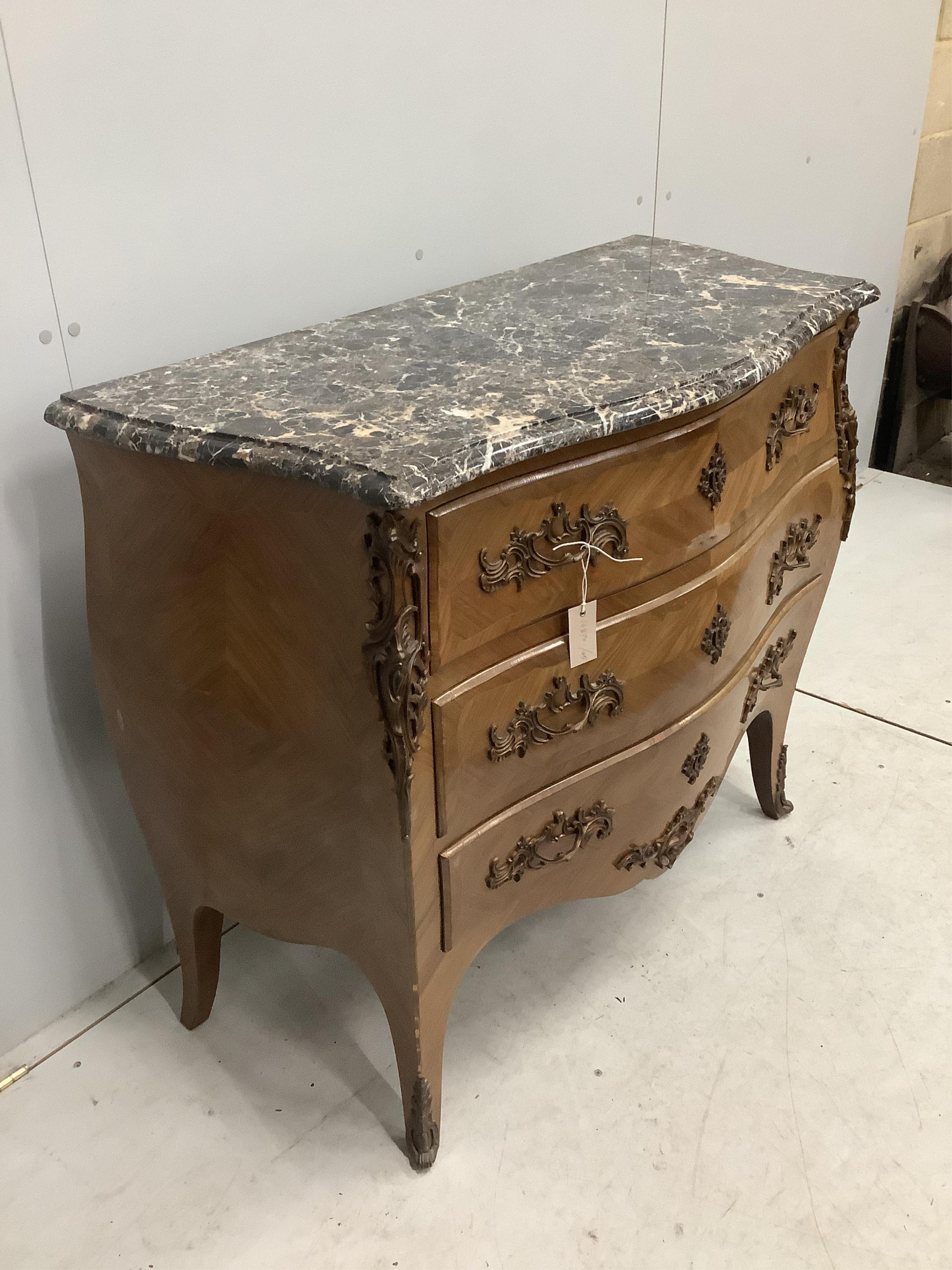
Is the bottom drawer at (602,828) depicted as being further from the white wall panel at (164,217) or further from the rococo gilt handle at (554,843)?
the white wall panel at (164,217)

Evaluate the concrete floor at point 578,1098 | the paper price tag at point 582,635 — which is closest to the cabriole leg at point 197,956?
the concrete floor at point 578,1098

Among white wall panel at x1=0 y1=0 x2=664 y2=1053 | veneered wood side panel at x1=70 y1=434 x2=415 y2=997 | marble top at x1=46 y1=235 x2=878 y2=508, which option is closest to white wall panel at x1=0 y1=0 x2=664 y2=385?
white wall panel at x1=0 y1=0 x2=664 y2=1053

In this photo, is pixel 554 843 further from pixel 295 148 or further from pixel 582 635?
pixel 295 148

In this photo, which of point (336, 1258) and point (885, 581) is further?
point (885, 581)

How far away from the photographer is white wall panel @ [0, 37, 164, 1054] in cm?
138

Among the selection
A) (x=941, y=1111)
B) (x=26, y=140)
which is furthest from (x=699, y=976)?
(x=26, y=140)

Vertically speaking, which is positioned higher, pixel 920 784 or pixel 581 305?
pixel 581 305

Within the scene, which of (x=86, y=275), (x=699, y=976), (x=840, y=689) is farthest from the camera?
(x=840, y=689)

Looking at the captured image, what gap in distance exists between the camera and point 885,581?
295 centimetres

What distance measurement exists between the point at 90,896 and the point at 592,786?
0.84 meters

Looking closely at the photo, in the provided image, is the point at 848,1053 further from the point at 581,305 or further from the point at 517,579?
the point at 581,305

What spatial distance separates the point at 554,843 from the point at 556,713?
0.69ft

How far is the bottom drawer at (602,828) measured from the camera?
1.35 meters

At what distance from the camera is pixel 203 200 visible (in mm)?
1524
